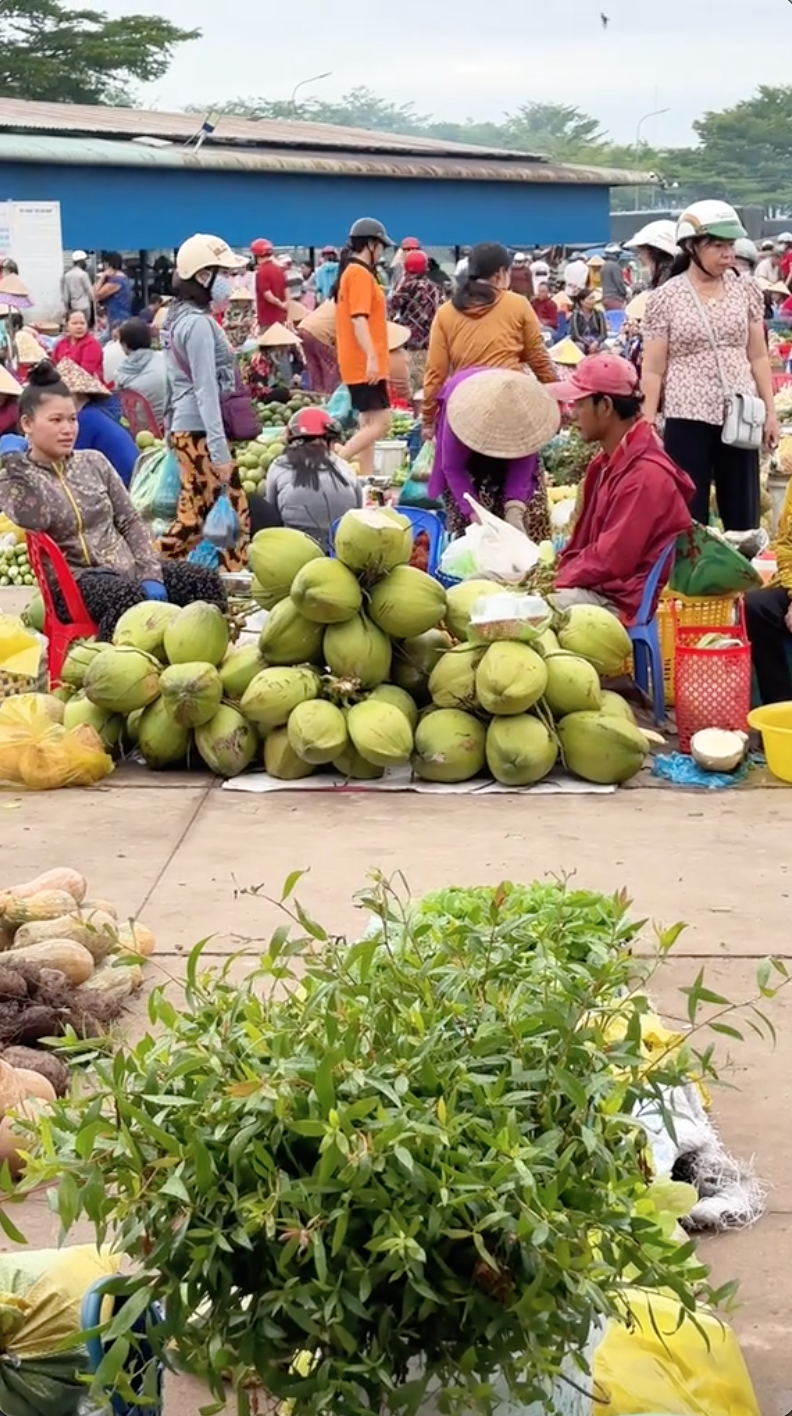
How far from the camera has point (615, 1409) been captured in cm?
249

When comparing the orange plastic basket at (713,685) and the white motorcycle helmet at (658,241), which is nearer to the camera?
the orange plastic basket at (713,685)

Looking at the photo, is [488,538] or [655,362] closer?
[488,538]

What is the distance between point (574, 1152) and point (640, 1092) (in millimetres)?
180

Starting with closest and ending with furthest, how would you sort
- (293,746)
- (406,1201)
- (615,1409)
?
(406,1201) < (615,1409) < (293,746)

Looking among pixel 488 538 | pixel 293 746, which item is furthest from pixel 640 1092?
pixel 488 538

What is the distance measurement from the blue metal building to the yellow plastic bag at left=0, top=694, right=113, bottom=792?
1845 centimetres

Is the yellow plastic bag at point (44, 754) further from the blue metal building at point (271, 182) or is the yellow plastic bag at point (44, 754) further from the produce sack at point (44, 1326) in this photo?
the blue metal building at point (271, 182)

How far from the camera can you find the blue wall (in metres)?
25.1

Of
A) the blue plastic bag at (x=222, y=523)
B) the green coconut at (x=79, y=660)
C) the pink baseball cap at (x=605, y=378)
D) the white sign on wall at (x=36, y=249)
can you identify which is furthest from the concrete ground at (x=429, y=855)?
the white sign on wall at (x=36, y=249)

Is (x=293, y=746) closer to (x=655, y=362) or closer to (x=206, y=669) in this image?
(x=206, y=669)

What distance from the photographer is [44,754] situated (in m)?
6.46

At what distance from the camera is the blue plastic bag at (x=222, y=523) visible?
31.5ft

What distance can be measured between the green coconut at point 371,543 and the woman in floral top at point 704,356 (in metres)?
2.20

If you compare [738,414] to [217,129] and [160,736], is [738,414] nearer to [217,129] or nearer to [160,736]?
[160,736]
